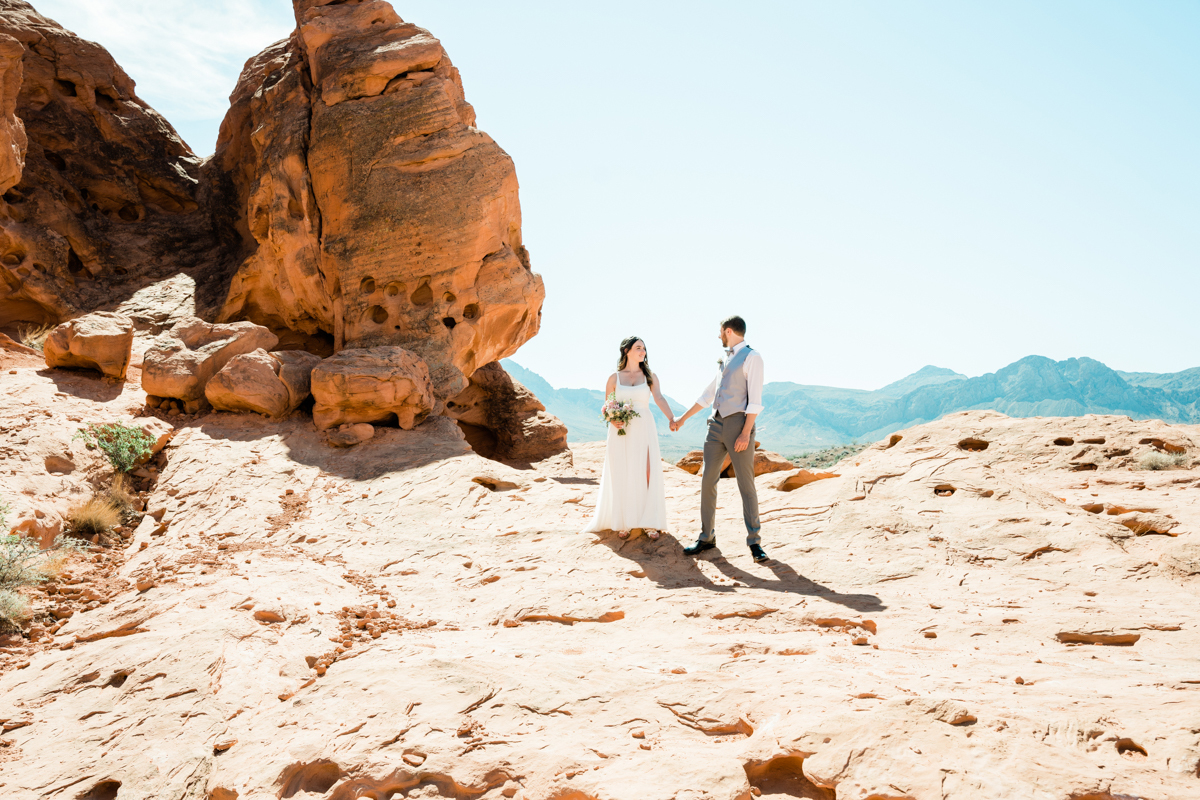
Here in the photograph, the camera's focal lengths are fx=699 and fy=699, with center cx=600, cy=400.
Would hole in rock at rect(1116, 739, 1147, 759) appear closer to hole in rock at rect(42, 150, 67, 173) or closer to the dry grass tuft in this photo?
the dry grass tuft

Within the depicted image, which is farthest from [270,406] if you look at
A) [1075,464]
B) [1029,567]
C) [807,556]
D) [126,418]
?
[1075,464]

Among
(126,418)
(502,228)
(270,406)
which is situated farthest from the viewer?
(502,228)

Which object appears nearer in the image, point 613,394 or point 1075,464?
point 613,394

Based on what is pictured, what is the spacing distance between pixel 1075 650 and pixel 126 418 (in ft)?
39.7

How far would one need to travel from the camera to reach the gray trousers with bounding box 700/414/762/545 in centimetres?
687

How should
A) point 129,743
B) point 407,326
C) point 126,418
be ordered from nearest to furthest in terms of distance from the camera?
point 129,743 → point 126,418 → point 407,326

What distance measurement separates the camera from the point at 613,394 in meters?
7.66

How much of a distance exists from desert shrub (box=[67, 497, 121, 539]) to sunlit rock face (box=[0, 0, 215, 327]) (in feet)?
30.8

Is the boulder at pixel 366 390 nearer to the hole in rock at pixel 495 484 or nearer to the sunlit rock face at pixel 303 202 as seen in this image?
the sunlit rock face at pixel 303 202

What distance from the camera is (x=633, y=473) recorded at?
297 inches

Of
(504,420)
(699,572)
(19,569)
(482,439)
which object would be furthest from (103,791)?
(482,439)

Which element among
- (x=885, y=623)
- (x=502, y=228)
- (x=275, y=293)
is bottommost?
(x=885, y=623)

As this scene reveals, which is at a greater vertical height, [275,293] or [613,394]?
[275,293]

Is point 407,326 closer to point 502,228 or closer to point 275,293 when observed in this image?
point 502,228
